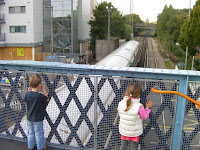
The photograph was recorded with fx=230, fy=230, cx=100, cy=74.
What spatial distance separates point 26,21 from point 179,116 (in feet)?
101

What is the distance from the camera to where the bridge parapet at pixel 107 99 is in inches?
135

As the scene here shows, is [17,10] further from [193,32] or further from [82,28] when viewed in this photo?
Answer: [193,32]

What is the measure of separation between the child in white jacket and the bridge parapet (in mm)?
230

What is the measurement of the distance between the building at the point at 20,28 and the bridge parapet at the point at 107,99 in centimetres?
2864

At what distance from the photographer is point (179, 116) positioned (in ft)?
11.4

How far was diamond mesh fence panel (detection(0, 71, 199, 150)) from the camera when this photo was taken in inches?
137

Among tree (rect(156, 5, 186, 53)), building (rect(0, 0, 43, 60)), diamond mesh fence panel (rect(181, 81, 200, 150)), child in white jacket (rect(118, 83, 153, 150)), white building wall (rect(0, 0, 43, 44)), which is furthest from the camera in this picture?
tree (rect(156, 5, 186, 53))

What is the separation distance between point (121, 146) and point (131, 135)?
0.29 meters

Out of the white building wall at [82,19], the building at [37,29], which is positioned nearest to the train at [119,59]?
the building at [37,29]

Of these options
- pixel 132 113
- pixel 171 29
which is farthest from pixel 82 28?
pixel 132 113

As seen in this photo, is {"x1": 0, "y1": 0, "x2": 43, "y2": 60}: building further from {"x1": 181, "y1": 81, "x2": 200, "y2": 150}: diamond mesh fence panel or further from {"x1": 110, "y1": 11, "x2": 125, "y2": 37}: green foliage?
{"x1": 181, "y1": 81, "x2": 200, "y2": 150}: diamond mesh fence panel

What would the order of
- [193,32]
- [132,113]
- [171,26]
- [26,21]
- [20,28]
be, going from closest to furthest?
1. [132,113]
2. [193,32]
3. [26,21]
4. [20,28]
5. [171,26]

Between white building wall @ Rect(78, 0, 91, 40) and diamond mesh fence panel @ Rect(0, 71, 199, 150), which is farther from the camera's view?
white building wall @ Rect(78, 0, 91, 40)

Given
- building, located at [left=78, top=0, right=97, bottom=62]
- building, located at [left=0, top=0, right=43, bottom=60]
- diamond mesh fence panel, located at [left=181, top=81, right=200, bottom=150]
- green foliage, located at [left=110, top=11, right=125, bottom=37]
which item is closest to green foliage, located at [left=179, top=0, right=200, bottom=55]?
building, located at [left=78, top=0, right=97, bottom=62]
